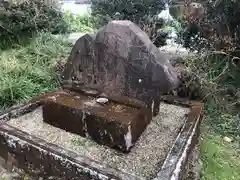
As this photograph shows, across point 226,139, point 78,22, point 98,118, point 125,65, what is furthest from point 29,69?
point 78,22

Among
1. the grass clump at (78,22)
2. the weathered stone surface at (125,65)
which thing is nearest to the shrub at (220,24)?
the weathered stone surface at (125,65)

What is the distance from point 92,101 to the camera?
9.36 ft

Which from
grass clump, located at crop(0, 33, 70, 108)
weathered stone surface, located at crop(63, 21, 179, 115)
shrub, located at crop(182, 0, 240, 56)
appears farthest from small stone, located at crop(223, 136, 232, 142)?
grass clump, located at crop(0, 33, 70, 108)

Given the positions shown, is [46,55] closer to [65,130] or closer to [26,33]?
[26,33]

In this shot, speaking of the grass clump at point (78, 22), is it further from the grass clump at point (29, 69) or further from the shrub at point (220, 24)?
the shrub at point (220, 24)

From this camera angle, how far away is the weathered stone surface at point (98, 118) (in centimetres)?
248

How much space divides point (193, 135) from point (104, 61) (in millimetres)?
1132

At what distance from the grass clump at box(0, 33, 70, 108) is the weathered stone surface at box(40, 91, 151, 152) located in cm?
116

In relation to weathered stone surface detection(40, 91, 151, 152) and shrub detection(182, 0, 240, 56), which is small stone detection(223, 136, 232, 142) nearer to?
weathered stone surface detection(40, 91, 151, 152)

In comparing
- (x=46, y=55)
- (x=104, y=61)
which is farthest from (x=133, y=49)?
(x=46, y=55)

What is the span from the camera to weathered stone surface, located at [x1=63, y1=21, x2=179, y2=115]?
277 centimetres

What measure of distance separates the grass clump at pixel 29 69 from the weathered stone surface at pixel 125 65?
1.25m

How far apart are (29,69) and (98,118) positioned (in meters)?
2.27

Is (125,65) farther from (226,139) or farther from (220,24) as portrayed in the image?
(220,24)
